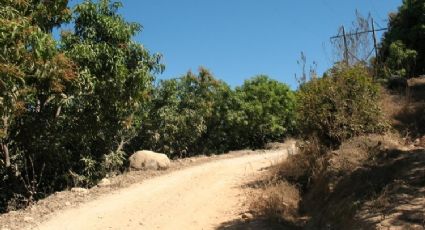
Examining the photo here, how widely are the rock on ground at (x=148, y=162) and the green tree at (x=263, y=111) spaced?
10.5m

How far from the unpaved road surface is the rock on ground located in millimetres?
2263

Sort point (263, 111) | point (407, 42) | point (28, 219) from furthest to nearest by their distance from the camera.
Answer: point (263, 111) → point (407, 42) → point (28, 219)

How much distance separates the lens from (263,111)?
28.4 metres

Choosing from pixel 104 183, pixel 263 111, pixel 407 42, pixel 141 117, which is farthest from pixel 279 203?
pixel 263 111

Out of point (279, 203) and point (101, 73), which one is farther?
point (101, 73)

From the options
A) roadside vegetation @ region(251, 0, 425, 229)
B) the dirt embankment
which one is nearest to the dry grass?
roadside vegetation @ region(251, 0, 425, 229)

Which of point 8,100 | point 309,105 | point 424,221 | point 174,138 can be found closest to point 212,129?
point 174,138

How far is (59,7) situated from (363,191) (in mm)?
9786

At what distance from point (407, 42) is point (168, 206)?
547 inches

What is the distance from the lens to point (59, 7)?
1344 centimetres

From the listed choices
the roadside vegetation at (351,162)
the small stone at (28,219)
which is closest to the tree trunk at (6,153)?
the small stone at (28,219)

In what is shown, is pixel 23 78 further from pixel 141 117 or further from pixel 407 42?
pixel 407 42

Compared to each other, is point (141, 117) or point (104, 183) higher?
point (141, 117)

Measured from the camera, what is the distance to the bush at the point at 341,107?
33.8 feet
